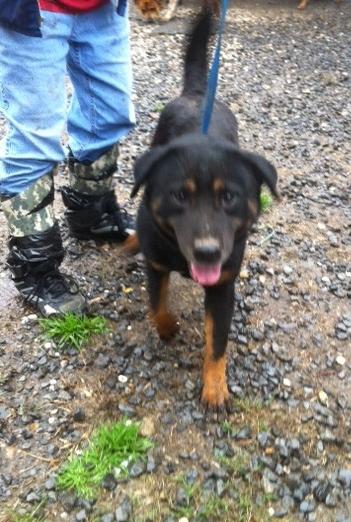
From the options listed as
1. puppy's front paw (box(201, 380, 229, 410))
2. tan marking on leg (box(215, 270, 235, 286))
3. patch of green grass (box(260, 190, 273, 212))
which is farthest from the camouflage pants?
patch of green grass (box(260, 190, 273, 212))

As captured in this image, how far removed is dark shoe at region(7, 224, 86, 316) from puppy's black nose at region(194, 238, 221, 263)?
43.9 inches

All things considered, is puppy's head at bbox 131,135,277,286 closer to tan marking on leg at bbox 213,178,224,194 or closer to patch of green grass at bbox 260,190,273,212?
tan marking on leg at bbox 213,178,224,194

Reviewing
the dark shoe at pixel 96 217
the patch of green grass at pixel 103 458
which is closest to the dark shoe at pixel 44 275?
the dark shoe at pixel 96 217

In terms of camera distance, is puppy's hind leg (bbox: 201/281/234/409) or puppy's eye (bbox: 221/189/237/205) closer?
puppy's eye (bbox: 221/189/237/205)

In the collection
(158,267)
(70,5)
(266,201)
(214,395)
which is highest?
(70,5)

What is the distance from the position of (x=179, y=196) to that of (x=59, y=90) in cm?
88

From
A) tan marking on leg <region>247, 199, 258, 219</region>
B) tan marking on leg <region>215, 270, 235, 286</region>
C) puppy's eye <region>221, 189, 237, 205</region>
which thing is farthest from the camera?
tan marking on leg <region>215, 270, 235, 286</region>

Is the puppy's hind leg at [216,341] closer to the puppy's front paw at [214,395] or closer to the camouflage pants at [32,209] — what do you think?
the puppy's front paw at [214,395]

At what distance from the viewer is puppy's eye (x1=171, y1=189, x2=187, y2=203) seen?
2.49 m

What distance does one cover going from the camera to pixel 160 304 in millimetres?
3115

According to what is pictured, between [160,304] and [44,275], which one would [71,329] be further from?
[160,304]

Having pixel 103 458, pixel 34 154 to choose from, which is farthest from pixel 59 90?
pixel 103 458

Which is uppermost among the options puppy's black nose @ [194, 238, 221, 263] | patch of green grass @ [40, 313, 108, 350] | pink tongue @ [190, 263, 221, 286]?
puppy's black nose @ [194, 238, 221, 263]

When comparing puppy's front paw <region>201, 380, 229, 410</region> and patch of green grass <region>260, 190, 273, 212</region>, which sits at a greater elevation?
puppy's front paw <region>201, 380, 229, 410</region>
